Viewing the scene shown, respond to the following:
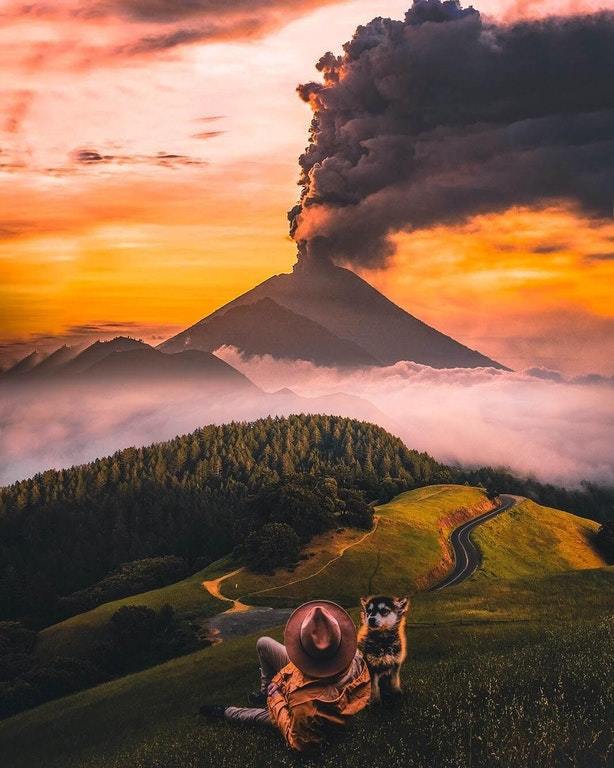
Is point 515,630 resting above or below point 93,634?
above

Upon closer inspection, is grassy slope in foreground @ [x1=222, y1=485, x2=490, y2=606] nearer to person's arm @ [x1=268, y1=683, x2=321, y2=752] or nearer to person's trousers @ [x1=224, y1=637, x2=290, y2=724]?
person's trousers @ [x1=224, y1=637, x2=290, y2=724]

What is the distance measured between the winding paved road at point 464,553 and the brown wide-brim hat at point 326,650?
255 feet

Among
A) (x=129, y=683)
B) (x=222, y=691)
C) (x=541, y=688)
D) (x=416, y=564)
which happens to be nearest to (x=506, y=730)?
(x=541, y=688)

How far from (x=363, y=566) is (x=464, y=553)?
25.5 m

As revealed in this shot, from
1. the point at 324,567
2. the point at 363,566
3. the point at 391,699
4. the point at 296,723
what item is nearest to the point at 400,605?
the point at 391,699

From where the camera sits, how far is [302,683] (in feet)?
44.9

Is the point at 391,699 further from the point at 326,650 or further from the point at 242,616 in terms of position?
the point at 242,616

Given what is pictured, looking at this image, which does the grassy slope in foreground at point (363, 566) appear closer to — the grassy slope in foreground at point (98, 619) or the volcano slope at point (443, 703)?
the grassy slope in foreground at point (98, 619)

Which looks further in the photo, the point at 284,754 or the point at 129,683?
the point at 129,683

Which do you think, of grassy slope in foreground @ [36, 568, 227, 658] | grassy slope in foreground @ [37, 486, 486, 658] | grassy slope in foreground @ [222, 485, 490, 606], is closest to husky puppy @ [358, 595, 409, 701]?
grassy slope in foreground @ [36, 568, 227, 658]

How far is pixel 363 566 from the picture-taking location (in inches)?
3893

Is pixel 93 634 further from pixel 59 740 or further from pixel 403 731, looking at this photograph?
pixel 403 731

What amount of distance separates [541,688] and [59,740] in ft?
90.9

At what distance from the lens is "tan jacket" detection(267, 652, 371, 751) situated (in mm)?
13711
